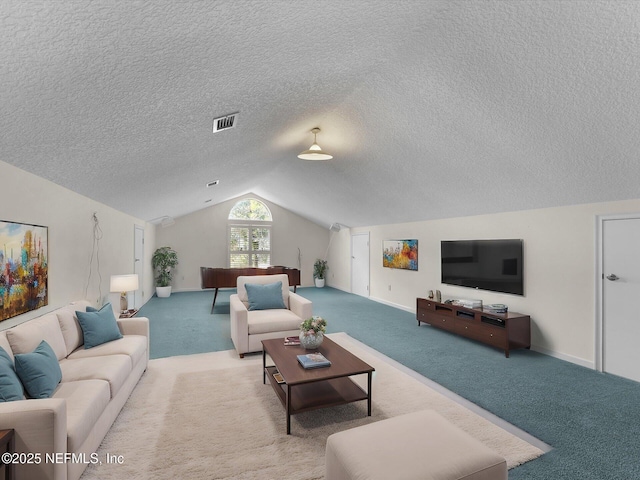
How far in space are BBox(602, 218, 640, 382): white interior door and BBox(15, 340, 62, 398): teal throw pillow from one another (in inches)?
196

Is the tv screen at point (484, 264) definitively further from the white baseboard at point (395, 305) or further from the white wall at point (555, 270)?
the white baseboard at point (395, 305)

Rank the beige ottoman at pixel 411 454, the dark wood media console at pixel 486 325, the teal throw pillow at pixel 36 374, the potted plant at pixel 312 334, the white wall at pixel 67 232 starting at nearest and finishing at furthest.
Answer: the beige ottoman at pixel 411 454, the teal throw pillow at pixel 36 374, the white wall at pixel 67 232, the potted plant at pixel 312 334, the dark wood media console at pixel 486 325

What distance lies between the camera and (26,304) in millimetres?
2758

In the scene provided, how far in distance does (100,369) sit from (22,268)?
1044 mm

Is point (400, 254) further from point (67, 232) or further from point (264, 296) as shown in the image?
point (67, 232)

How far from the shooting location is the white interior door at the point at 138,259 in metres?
6.63

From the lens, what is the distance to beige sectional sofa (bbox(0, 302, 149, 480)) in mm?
1636

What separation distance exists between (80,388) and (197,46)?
7.30 feet

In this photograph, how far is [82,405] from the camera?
6.64 ft

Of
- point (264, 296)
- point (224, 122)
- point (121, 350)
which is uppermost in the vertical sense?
point (224, 122)

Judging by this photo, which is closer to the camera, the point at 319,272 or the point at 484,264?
the point at 484,264

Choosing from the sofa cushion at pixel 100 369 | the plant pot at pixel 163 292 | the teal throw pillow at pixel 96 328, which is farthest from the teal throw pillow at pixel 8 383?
the plant pot at pixel 163 292

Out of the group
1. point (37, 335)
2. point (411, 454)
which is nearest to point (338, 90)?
point (411, 454)

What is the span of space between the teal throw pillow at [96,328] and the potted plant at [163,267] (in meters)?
5.67
